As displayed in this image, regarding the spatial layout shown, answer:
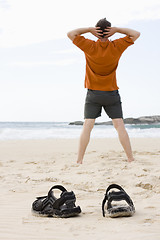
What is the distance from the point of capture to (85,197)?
3.15 meters

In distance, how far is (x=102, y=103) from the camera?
4.72 m

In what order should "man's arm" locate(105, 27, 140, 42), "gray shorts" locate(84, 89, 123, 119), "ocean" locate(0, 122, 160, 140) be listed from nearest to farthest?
1. "man's arm" locate(105, 27, 140, 42)
2. "gray shorts" locate(84, 89, 123, 119)
3. "ocean" locate(0, 122, 160, 140)

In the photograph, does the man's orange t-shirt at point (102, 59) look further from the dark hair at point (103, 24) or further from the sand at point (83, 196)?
the sand at point (83, 196)

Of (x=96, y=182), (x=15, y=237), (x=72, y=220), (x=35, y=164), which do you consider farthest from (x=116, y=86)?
(x=15, y=237)

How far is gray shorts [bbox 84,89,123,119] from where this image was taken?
15.3ft

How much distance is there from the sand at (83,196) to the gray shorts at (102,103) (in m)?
0.76

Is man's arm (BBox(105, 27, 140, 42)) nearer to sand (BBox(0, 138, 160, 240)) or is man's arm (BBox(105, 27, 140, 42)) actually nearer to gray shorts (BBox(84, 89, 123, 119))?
gray shorts (BBox(84, 89, 123, 119))

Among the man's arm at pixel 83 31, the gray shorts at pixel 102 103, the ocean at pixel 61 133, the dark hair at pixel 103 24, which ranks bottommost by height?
the ocean at pixel 61 133

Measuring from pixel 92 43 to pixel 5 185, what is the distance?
224 cm

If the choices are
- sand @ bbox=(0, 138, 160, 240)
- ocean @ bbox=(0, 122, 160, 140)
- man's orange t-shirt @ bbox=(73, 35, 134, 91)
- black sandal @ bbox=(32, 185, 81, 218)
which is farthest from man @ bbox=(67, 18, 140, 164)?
ocean @ bbox=(0, 122, 160, 140)

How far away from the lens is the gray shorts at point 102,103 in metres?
4.67

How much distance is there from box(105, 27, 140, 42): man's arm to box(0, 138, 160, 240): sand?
6.01 ft

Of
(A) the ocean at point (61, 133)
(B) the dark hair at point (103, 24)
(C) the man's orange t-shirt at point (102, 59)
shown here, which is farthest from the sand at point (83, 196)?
(A) the ocean at point (61, 133)

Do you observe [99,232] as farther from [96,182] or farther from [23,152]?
[23,152]
